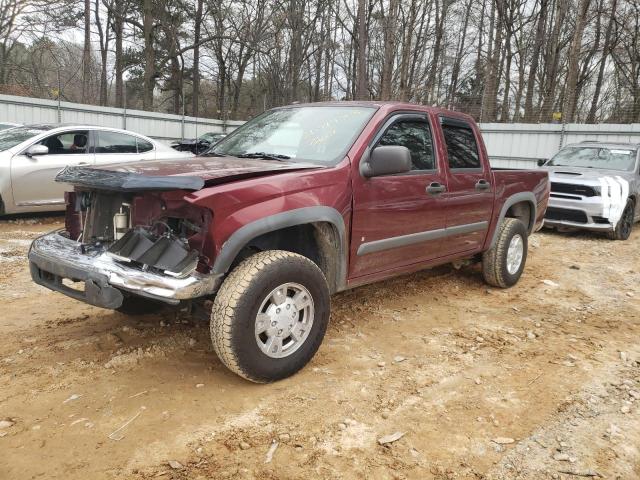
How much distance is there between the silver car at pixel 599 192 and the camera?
27.8 feet

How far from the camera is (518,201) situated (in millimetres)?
5383

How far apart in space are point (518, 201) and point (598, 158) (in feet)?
18.1

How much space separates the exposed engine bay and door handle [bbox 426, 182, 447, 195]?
6.67ft

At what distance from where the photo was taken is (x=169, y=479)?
2174 mm

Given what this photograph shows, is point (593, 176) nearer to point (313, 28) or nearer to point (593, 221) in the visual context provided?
point (593, 221)

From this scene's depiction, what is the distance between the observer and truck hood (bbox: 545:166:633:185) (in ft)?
28.1

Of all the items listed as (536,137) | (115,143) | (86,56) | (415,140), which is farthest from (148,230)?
(86,56)

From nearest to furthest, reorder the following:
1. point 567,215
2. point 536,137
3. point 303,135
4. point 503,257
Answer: point 303,135 < point 503,257 < point 567,215 < point 536,137

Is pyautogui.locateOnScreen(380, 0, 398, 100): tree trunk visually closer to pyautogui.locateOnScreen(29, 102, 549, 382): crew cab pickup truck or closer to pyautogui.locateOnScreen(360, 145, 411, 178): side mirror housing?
pyautogui.locateOnScreen(29, 102, 549, 382): crew cab pickup truck

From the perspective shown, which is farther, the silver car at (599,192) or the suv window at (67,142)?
the silver car at (599,192)

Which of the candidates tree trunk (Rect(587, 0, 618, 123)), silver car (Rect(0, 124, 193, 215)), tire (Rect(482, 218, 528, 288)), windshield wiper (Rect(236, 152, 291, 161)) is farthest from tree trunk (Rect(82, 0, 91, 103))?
tree trunk (Rect(587, 0, 618, 123))

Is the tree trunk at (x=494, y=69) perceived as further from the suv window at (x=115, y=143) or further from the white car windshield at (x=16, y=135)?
the white car windshield at (x=16, y=135)

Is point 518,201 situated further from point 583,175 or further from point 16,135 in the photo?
point 16,135

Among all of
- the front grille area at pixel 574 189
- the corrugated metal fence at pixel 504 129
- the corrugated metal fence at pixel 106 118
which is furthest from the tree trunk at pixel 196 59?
the front grille area at pixel 574 189
